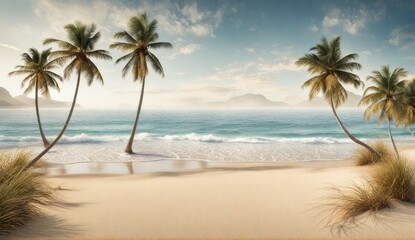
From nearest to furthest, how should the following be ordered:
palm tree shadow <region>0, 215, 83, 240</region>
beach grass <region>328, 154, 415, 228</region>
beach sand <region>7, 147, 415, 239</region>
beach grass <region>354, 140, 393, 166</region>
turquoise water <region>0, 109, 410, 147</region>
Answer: palm tree shadow <region>0, 215, 83, 240</region>, beach sand <region>7, 147, 415, 239</region>, beach grass <region>328, 154, 415, 228</region>, beach grass <region>354, 140, 393, 166</region>, turquoise water <region>0, 109, 410, 147</region>

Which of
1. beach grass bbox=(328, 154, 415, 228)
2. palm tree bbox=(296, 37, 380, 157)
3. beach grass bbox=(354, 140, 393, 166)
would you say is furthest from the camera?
palm tree bbox=(296, 37, 380, 157)

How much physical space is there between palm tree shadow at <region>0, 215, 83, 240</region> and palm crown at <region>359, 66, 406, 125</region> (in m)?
19.5

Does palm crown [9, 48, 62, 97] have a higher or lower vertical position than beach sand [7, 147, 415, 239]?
higher

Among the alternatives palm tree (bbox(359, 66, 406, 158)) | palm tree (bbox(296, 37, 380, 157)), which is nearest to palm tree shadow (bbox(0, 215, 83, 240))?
palm tree (bbox(296, 37, 380, 157))

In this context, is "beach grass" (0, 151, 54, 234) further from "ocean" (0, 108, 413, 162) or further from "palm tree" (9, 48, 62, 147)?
"palm tree" (9, 48, 62, 147)

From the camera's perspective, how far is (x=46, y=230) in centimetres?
414

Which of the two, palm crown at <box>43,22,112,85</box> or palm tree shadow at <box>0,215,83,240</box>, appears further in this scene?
palm crown at <box>43,22,112,85</box>

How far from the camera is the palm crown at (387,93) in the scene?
1591cm

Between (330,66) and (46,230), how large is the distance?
56.5ft

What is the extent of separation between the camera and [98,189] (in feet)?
23.8

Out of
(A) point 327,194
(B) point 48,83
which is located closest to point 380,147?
(A) point 327,194

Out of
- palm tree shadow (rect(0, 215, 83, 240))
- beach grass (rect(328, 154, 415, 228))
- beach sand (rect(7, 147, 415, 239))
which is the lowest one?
beach sand (rect(7, 147, 415, 239))

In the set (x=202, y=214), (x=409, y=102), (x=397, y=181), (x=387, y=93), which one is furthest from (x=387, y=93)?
(x=202, y=214)

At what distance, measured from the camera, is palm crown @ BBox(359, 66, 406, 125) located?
15.9 metres
